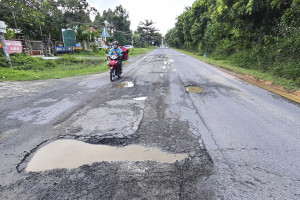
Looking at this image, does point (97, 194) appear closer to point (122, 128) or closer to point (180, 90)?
point (122, 128)

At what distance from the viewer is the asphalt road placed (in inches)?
68.0

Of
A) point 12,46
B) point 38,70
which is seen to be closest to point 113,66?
point 38,70

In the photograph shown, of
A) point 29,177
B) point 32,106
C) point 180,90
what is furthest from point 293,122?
point 32,106

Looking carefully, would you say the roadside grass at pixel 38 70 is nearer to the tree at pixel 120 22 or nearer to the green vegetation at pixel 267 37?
the green vegetation at pixel 267 37

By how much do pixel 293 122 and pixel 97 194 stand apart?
3775mm

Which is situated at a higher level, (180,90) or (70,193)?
(180,90)

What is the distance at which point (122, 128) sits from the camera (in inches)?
118

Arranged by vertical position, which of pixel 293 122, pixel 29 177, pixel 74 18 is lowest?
pixel 29 177

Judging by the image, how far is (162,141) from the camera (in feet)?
8.52

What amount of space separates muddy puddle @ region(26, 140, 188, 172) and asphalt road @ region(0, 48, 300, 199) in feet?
0.30

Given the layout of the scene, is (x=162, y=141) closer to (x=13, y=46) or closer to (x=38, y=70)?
(x=38, y=70)

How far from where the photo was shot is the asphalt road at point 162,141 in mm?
1727

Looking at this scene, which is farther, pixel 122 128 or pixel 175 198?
pixel 122 128

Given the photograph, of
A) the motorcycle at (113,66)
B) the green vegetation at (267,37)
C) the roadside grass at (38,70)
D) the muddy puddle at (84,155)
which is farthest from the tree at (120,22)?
→ the muddy puddle at (84,155)
